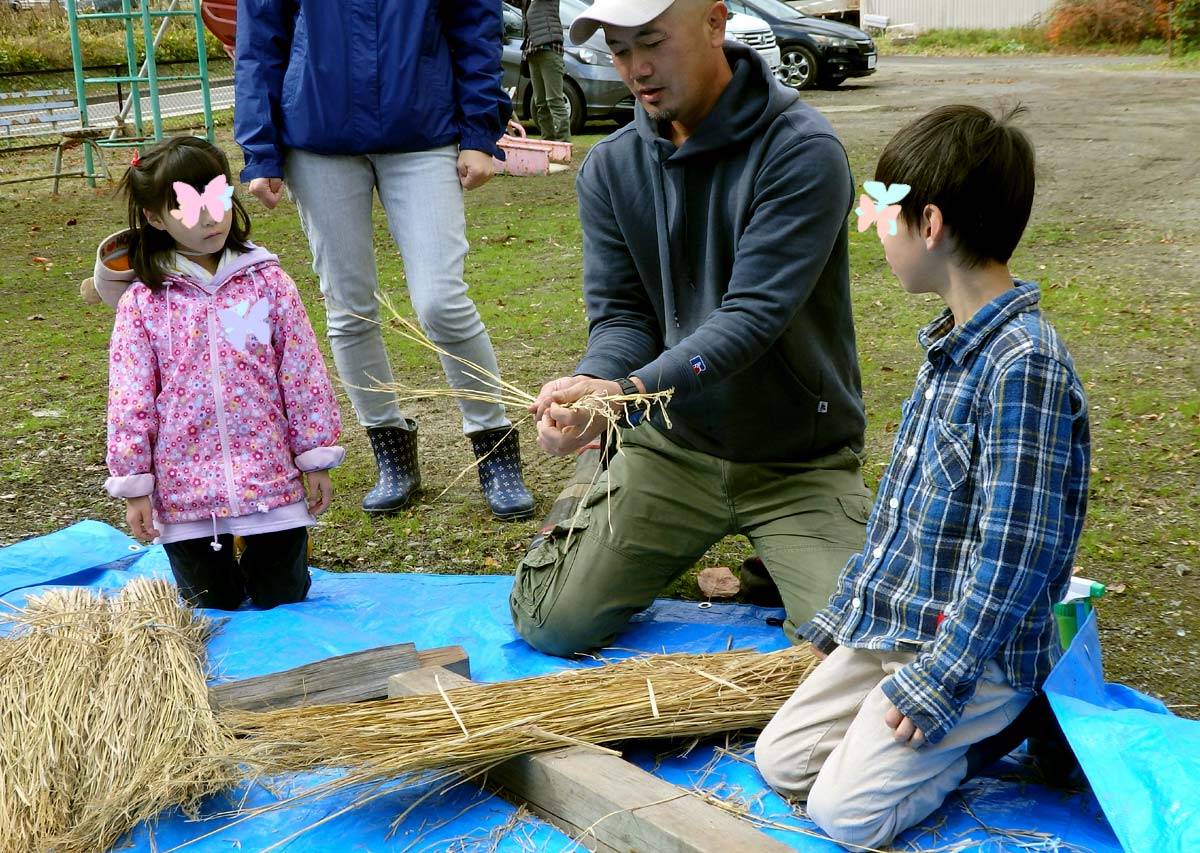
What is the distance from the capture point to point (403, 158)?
373 cm

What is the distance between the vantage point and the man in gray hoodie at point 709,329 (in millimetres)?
2758

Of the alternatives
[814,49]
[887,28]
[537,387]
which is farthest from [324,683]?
[887,28]

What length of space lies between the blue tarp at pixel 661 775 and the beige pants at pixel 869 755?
66 mm

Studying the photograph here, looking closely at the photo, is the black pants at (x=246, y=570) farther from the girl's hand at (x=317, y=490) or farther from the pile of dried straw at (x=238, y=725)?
the pile of dried straw at (x=238, y=725)

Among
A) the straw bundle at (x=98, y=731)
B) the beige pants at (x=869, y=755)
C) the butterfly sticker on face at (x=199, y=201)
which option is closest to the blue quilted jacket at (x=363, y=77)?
the butterfly sticker on face at (x=199, y=201)

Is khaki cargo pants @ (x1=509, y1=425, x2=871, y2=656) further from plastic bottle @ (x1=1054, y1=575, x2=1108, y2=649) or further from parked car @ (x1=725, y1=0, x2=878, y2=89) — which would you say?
parked car @ (x1=725, y1=0, x2=878, y2=89)

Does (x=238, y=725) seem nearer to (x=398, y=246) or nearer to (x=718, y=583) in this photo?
(x=718, y=583)

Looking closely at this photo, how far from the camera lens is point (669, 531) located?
9.97 ft

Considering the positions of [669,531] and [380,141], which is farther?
[380,141]

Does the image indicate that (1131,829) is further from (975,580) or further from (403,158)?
(403,158)

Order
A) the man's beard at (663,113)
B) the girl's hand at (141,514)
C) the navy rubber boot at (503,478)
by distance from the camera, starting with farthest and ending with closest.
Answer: the navy rubber boot at (503,478), the girl's hand at (141,514), the man's beard at (663,113)

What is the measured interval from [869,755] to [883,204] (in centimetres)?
95

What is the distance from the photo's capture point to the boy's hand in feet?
6.88

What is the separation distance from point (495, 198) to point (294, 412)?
22.4ft
